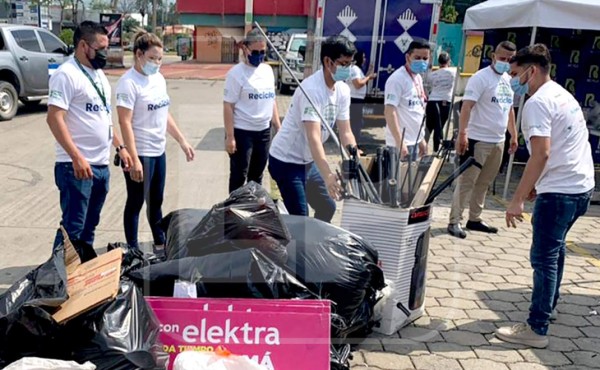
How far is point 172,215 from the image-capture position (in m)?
3.36

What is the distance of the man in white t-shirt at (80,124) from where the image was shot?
121 inches

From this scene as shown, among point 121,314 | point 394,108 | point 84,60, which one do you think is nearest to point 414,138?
point 394,108

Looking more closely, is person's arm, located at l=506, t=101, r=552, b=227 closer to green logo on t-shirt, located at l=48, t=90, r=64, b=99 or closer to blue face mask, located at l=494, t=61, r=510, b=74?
blue face mask, located at l=494, t=61, r=510, b=74

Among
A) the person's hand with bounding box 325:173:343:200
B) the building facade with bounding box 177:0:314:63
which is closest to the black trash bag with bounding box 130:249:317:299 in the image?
the person's hand with bounding box 325:173:343:200

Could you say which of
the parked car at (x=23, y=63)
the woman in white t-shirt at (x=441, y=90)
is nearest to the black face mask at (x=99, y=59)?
the woman in white t-shirt at (x=441, y=90)

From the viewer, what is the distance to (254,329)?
2.31 m

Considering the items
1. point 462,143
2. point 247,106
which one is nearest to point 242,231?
point 247,106

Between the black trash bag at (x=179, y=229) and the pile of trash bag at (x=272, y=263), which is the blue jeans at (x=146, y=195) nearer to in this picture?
the black trash bag at (x=179, y=229)

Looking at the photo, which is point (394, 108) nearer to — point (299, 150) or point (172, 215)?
point (299, 150)

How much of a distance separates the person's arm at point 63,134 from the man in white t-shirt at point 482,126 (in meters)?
3.33

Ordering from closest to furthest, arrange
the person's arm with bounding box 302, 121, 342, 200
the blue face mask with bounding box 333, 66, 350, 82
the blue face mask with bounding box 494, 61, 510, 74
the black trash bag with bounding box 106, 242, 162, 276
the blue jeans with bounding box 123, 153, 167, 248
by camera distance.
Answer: the black trash bag with bounding box 106, 242, 162, 276 < the person's arm with bounding box 302, 121, 342, 200 < the blue face mask with bounding box 333, 66, 350, 82 < the blue jeans with bounding box 123, 153, 167, 248 < the blue face mask with bounding box 494, 61, 510, 74

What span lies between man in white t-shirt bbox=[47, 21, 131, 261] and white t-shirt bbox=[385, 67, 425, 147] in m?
2.37

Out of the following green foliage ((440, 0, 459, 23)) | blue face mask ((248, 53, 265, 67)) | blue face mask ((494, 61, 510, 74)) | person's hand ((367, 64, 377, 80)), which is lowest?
person's hand ((367, 64, 377, 80))

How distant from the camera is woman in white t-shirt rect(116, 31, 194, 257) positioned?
367cm
